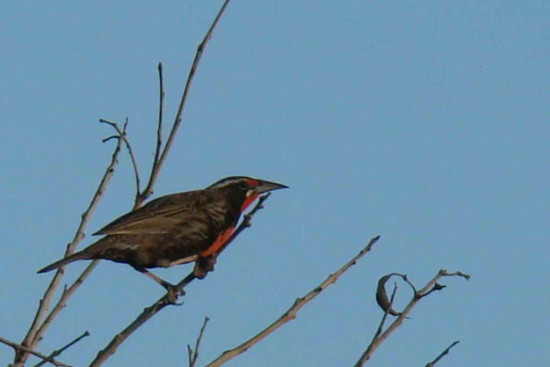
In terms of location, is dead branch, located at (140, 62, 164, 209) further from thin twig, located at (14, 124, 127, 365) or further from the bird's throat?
the bird's throat

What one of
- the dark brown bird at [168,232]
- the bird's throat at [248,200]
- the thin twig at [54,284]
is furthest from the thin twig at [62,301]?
the bird's throat at [248,200]

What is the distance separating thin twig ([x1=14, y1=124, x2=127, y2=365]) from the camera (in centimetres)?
471

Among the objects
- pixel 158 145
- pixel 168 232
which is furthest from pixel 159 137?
pixel 168 232

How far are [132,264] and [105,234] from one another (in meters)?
0.40

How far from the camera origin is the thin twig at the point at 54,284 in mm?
4711

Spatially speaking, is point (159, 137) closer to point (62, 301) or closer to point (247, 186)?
point (62, 301)

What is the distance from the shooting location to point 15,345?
4.48 m

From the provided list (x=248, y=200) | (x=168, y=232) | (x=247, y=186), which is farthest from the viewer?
(x=247, y=186)

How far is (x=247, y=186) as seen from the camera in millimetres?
8164

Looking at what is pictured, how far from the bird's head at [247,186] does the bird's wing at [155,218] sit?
0.42 meters

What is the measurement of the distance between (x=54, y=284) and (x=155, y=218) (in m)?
2.06

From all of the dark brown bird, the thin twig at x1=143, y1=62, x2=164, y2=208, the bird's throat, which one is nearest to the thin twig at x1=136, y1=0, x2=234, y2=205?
the thin twig at x1=143, y1=62, x2=164, y2=208

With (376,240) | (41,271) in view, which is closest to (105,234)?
(41,271)

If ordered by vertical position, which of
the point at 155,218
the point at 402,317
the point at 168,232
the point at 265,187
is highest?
the point at 265,187
